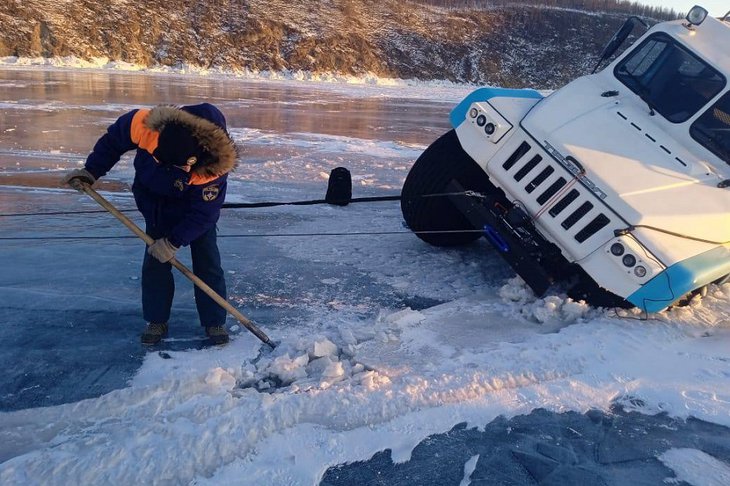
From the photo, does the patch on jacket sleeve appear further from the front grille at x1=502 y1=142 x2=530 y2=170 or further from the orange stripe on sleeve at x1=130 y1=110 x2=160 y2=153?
the front grille at x1=502 y1=142 x2=530 y2=170

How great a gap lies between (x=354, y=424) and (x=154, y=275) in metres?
1.56

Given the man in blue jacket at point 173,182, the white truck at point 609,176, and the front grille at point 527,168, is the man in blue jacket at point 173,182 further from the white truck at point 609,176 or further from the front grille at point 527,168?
the front grille at point 527,168

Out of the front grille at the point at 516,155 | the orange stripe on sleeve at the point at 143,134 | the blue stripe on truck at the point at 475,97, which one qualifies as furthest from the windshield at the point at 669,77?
the orange stripe on sleeve at the point at 143,134

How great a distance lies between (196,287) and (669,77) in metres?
4.22

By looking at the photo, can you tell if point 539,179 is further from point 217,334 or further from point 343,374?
point 217,334

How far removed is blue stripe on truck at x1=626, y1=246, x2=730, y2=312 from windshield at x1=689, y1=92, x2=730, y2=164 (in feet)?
4.15

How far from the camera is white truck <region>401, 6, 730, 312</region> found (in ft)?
13.0

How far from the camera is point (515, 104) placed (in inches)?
197

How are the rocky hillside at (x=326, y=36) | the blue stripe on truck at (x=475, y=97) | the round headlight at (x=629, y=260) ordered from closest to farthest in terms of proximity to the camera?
the round headlight at (x=629, y=260) < the blue stripe on truck at (x=475, y=97) < the rocky hillside at (x=326, y=36)

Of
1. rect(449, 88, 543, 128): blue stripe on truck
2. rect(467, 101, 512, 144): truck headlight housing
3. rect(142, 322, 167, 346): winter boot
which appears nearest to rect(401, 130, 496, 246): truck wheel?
rect(449, 88, 543, 128): blue stripe on truck

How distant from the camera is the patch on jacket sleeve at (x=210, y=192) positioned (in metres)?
3.44

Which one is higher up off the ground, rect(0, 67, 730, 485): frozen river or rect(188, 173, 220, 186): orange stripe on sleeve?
rect(188, 173, 220, 186): orange stripe on sleeve

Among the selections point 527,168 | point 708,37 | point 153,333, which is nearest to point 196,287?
point 153,333

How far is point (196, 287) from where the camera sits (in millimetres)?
→ 3701
